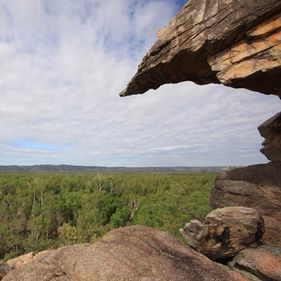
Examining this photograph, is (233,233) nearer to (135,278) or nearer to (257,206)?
(257,206)

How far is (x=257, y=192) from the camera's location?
47.6 ft

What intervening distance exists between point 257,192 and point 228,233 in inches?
116

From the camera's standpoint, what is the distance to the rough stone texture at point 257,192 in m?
13.6

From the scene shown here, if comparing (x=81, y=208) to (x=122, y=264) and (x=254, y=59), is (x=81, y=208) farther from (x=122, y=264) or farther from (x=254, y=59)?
(x=254, y=59)

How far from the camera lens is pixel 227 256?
12.4 m

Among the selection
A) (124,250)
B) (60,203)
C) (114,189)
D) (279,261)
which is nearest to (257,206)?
(279,261)

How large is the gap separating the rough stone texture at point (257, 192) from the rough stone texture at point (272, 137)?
4.81 ft

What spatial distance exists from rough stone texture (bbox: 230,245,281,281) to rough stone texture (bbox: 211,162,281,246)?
1.64 meters

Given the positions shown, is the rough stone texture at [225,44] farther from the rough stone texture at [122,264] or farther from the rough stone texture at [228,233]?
the rough stone texture at [122,264]

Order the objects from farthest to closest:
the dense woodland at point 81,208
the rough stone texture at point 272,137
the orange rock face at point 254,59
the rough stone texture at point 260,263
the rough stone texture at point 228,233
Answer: the dense woodland at point 81,208, the rough stone texture at point 272,137, the rough stone texture at point 228,233, the rough stone texture at point 260,263, the orange rock face at point 254,59

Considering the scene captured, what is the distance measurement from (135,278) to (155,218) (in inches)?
2225

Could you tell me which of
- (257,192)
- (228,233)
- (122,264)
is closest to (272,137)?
(257,192)

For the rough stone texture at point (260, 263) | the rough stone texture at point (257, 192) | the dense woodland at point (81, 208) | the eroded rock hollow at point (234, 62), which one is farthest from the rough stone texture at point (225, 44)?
the dense woodland at point (81, 208)

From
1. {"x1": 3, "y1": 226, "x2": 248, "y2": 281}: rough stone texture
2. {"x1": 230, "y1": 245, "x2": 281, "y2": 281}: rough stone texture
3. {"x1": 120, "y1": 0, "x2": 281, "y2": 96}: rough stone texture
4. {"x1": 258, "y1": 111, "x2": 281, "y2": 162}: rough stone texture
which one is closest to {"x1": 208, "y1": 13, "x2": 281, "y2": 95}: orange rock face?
{"x1": 120, "y1": 0, "x2": 281, "y2": 96}: rough stone texture
